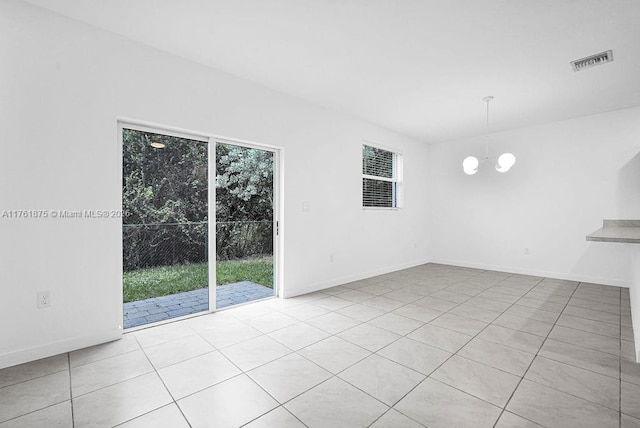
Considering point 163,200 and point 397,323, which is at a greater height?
point 163,200

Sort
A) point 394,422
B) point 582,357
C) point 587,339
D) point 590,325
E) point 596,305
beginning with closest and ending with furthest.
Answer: point 394,422
point 582,357
point 587,339
point 590,325
point 596,305

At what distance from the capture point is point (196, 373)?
2012mm

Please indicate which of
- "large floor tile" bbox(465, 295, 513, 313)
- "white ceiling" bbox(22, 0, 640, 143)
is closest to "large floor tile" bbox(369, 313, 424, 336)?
"large floor tile" bbox(465, 295, 513, 313)

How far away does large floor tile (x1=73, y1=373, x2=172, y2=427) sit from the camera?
1563 millimetres

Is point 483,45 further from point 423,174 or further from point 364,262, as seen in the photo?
point 423,174

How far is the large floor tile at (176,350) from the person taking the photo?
2.19 meters

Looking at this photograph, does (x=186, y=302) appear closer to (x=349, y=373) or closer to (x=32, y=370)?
(x=32, y=370)

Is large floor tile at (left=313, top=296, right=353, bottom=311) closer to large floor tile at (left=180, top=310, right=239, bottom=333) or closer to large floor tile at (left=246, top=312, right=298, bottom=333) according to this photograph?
large floor tile at (left=246, top=312, right=298, bottom=333)

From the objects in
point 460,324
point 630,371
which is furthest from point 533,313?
point 630,371

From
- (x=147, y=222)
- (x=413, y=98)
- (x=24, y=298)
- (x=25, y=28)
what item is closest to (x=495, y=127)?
(x=413, y=98)

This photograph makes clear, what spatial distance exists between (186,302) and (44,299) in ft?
3.89

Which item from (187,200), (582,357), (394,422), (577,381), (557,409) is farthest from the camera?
Result: (187,200)

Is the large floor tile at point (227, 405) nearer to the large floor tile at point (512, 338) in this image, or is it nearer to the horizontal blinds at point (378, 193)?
the large floor tile at point (512, 338)

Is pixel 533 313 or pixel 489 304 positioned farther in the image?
pixel 489 304
